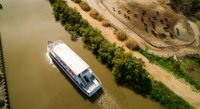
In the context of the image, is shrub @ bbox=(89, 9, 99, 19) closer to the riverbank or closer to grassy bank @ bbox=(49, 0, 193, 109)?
grassy bank @ bbox=(49, 0, 193, 109)

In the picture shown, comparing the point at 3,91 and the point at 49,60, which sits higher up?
the point at 49,60

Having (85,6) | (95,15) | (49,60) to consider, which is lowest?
(49,60)

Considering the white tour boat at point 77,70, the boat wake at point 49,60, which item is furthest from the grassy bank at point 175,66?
the boat wake at point 49,60

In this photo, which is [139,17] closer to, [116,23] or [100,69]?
[116,23]

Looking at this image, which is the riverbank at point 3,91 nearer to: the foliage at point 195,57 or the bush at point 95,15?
the bush at point 95,15

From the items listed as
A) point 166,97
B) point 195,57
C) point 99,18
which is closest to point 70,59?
point 99,18

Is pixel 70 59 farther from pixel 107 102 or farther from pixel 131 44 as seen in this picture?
pixel 131 44
